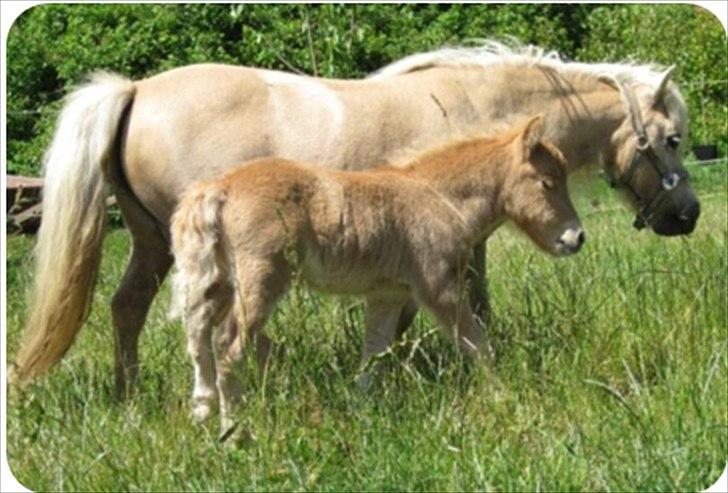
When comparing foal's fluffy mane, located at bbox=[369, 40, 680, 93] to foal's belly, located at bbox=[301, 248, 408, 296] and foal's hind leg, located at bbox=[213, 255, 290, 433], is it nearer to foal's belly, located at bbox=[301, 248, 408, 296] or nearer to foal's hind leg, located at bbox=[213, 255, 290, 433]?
foal's belly, located at bbox=[301, 248, 408, 296]

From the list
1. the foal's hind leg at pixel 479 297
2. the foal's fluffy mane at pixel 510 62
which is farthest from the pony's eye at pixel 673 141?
the foal's hind leg at pixel 479 297

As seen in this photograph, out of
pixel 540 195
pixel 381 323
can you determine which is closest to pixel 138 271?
pixel 381 323

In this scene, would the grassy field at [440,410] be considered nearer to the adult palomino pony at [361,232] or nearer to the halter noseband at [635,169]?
the adult palomino pony at [361,232]

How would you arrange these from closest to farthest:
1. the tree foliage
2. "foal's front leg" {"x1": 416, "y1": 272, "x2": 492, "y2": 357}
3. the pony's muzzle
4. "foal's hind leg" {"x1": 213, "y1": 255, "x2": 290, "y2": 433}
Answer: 1. "foal's hind leg" {"x1": 213, "y1": 255, "x2": 290, "y2": 433}
2. "foal's front leg" {"x1": 416, "y1": 272, "x2": 492, "y2": 357}
3. the pony's muzzle
4. the tree foliage

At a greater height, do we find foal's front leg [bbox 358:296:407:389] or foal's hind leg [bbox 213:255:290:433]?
foal's hind leg [bbox 213:255:290:433]

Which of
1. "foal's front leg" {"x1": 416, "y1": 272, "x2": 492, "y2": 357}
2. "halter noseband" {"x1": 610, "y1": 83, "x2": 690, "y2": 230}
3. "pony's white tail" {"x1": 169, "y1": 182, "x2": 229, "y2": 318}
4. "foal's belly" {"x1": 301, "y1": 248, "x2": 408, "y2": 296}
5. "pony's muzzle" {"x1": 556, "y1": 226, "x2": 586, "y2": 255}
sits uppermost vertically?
"pony's white tail" {"x1": 169, "y1": 182, "x2": 229, "y2": 318}

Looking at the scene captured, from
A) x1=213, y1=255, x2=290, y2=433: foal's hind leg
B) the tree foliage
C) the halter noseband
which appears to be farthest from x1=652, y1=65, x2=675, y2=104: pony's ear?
x1=213, y1=255, x2=290, y2=433: foal's hind leg

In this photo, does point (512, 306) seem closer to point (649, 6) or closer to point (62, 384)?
point (62, 384)

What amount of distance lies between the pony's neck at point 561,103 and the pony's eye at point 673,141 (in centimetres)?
28

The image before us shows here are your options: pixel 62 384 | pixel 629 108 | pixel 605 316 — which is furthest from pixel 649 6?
pixel 62 384

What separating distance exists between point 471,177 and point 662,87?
1.64 m

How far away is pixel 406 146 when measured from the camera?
6.60 metres

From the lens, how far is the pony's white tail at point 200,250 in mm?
5383

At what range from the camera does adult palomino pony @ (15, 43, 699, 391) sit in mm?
6406
